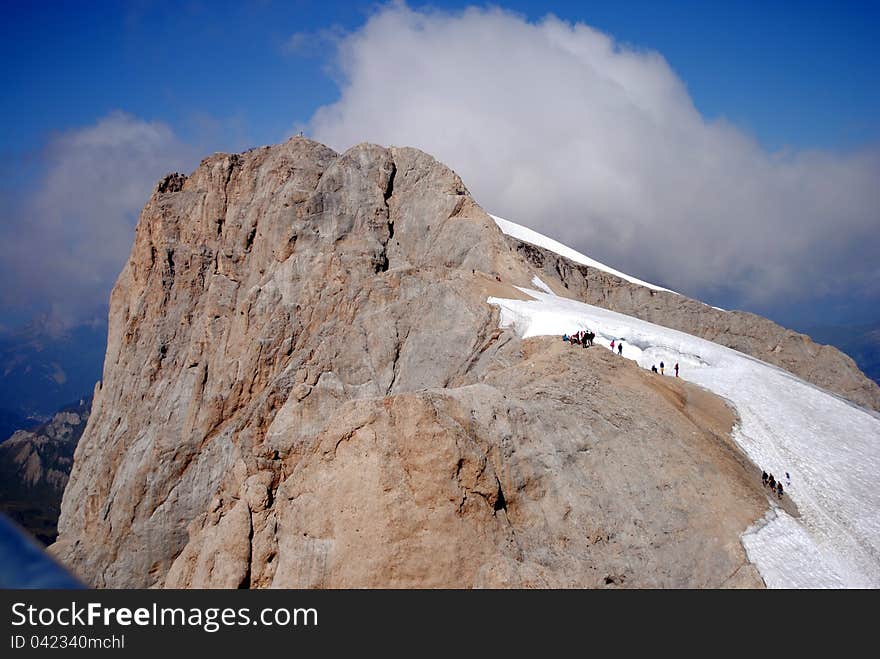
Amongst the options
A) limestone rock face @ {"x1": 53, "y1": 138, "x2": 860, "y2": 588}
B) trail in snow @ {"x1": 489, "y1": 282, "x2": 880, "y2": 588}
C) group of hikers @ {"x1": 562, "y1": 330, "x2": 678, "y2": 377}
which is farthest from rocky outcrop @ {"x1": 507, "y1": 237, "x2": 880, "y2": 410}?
group of hikers @ {"x1": 562, "y1": 330, "x2": 678, "y2": 377}

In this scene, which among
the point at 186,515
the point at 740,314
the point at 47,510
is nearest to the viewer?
the point at 186,515

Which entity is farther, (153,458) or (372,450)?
(153,458)

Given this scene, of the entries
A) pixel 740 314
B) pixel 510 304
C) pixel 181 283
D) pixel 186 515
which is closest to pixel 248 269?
pixel 181 283

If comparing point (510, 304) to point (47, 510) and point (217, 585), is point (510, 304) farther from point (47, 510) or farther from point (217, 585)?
point (47, 510)

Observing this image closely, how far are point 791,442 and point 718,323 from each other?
4518cm

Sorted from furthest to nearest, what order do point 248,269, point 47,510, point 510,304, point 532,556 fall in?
1. point 47,510
2. point 248,269
3. point 510,304
4. point 532,556

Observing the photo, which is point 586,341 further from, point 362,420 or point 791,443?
point 362,420

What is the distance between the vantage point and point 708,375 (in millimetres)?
34188

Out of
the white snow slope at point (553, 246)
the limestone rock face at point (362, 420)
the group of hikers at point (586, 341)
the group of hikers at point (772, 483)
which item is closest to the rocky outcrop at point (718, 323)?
the white snow slope at point (553, 246)

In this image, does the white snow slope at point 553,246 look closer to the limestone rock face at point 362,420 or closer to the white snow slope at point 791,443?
the limestone rock face at point 362,420

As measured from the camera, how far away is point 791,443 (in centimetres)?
2883

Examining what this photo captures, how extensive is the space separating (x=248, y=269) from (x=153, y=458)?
55.5ft

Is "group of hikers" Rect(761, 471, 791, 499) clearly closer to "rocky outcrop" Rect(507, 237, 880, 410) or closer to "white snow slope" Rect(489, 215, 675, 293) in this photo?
"rocky outcrop" Rect(507, 237, 880, 410)

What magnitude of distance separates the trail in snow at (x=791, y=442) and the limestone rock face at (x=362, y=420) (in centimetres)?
141
